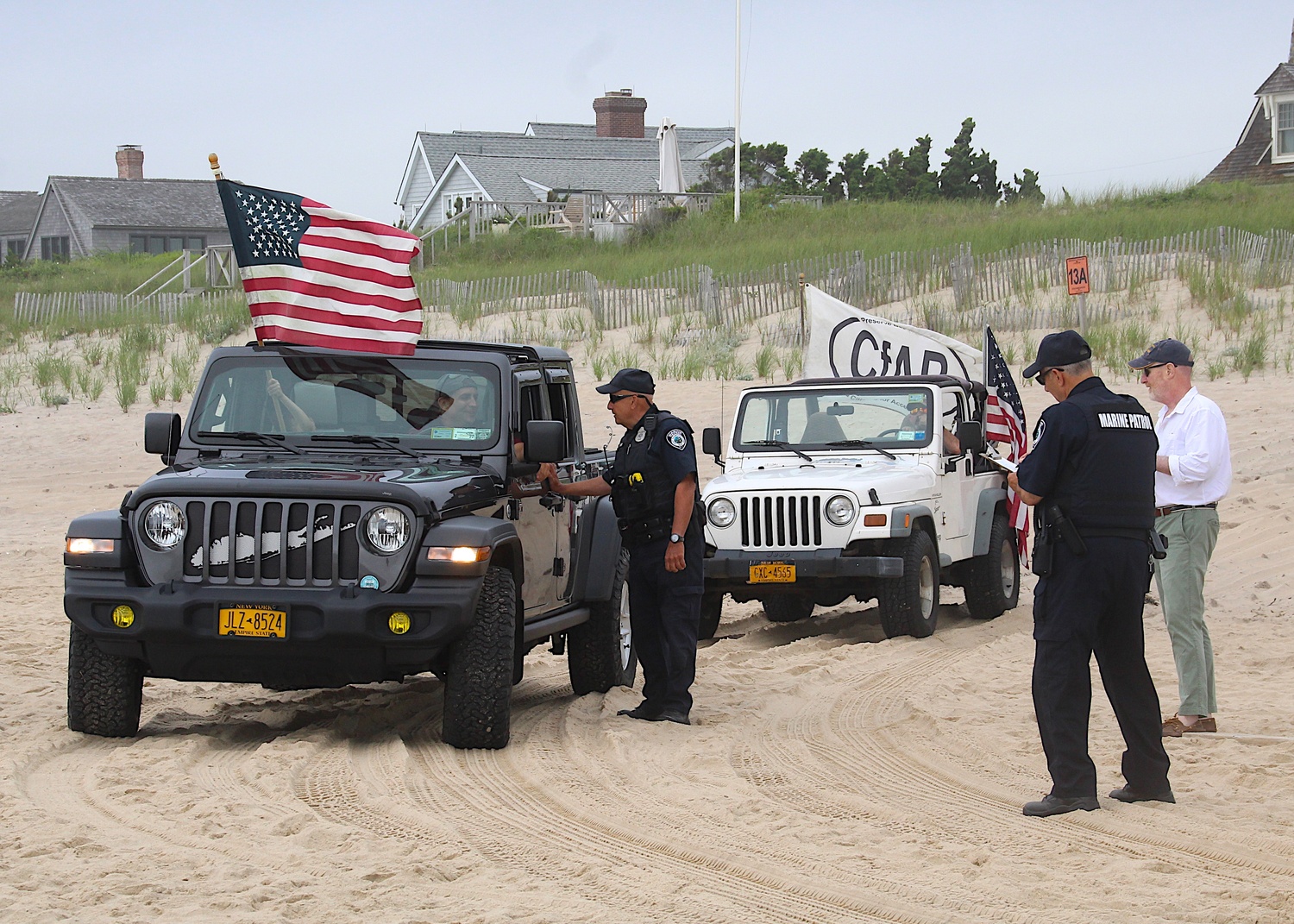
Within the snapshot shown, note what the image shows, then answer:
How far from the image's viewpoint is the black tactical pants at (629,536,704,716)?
7934mm

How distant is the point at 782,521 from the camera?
11.0m

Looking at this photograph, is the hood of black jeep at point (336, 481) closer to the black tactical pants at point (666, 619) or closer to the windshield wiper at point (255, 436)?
the windshield wiper at point (255, 436)

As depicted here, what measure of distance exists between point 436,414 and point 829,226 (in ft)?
91.6

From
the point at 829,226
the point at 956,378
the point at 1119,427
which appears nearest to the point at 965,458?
the point at 956,378

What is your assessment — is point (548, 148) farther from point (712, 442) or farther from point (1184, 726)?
point (1184, 726)

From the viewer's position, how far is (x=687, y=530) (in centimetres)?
802

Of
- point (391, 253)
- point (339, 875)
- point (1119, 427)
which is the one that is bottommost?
point (339, 875)

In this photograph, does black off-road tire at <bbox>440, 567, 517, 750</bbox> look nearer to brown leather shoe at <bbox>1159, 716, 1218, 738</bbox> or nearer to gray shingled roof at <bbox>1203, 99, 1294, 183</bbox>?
brown leather shoe at <bbox>1159, 716, 1218, 738</bbox>

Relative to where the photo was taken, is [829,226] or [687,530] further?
[829,226]

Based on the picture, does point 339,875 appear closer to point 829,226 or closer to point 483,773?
point 483,773

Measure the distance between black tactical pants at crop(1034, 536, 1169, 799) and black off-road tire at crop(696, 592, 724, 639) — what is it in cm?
519

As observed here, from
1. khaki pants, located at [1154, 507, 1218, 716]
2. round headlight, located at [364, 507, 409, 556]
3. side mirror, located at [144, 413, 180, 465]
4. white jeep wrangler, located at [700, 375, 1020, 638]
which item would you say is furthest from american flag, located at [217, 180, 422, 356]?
khaki pants, located at [1154, 507, 1218, 716]

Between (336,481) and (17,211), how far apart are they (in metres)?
64.0

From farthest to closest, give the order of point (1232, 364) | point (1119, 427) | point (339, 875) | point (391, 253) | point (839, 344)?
point (1232, 364) < point (839, 344) < point (391, 253) < point (1119, 427) < point (339, 875)
